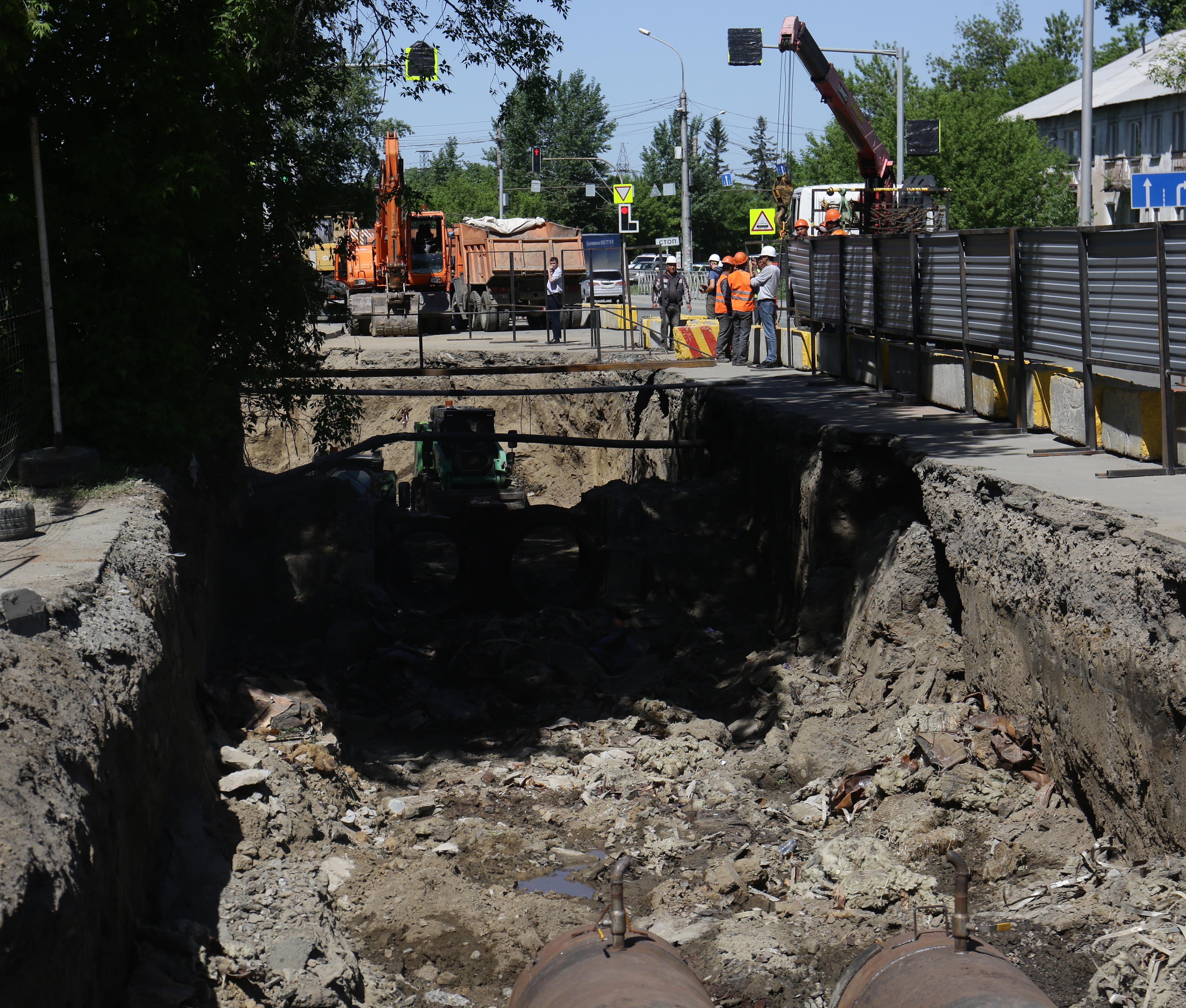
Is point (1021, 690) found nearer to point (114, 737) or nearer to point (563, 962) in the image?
point (563, 962)

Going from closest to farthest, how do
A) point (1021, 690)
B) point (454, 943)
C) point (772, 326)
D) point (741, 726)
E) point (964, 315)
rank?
point (454, 943)
point (1021, 690)
point (741, 726)
point (964, 315)
point (772, 326)

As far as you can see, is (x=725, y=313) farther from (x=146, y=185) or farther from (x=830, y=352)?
(x=146, y=185)

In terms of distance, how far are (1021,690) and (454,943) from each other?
3.59 meters

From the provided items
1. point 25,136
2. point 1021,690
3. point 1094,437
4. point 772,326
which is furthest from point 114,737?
point 772,326

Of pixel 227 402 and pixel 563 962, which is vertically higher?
pixel 227 402

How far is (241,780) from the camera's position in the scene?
22.2 ft

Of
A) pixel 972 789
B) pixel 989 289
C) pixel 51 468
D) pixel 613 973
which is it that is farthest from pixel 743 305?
pixel 613 973

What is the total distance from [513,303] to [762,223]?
751 centimetres

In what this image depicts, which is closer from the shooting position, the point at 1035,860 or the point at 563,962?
the point at 563,962

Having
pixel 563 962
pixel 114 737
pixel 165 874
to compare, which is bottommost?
pixel 165 874

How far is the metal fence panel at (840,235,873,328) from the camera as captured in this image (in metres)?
14.3

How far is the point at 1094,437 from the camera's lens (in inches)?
357

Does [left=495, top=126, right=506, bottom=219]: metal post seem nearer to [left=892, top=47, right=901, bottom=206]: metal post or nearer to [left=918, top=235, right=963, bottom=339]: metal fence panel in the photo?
[left=892, top=47, right=901, bottom=206]: metal post

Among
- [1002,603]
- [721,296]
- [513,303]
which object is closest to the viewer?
[1002,603]
